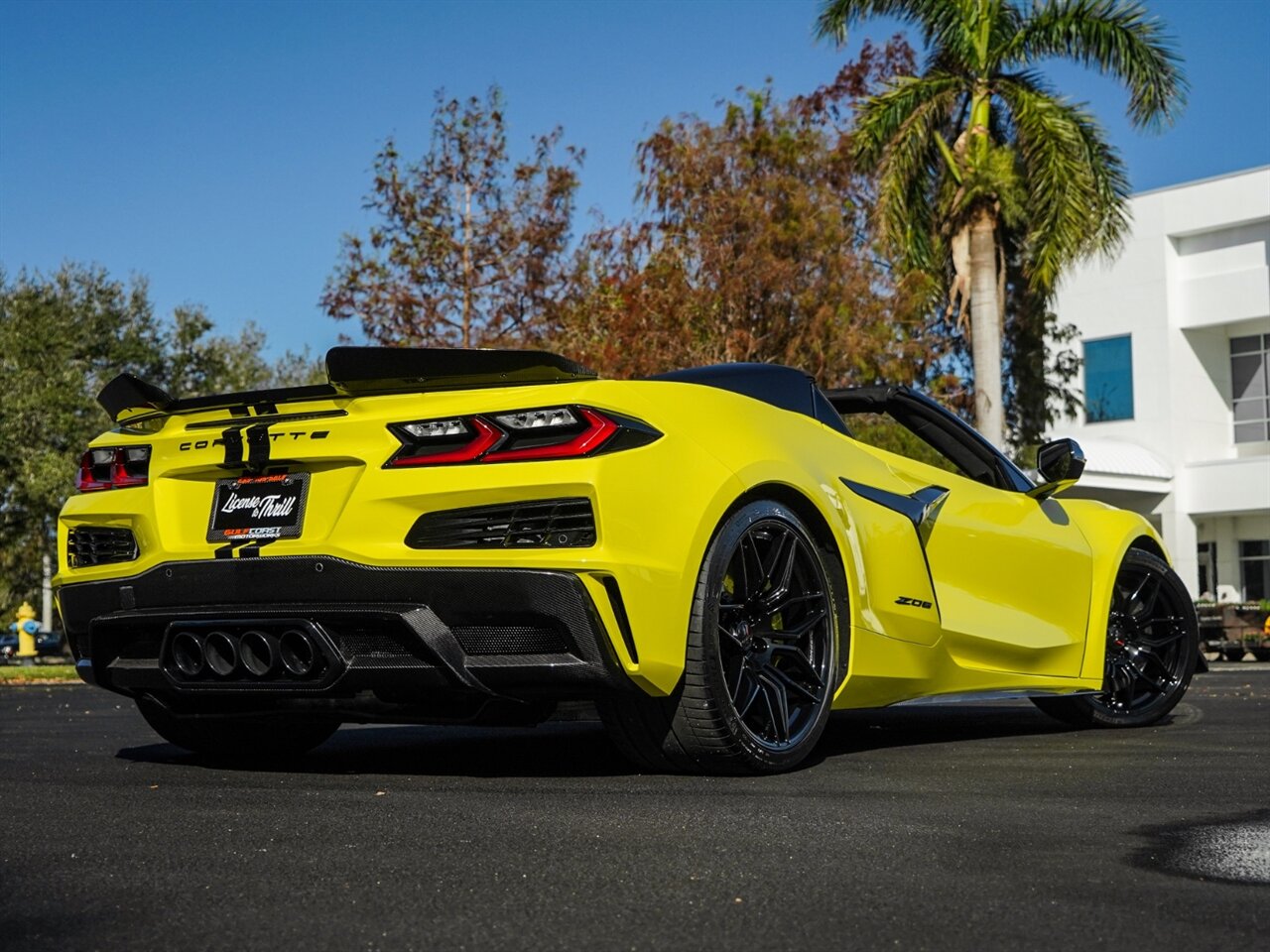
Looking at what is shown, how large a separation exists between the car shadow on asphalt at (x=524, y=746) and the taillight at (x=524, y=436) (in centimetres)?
112

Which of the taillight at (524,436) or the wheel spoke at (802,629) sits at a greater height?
the taillight at (524,436)

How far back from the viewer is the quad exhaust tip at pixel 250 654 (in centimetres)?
473

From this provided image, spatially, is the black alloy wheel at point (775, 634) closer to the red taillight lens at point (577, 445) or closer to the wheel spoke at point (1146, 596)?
the red taillight lens at point (577, 445)

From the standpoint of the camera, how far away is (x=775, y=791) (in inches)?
182

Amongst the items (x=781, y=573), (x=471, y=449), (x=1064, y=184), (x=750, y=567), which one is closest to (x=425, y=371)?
(x=471, y=449)

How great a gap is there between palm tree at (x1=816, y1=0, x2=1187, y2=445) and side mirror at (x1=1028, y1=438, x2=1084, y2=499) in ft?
57.9

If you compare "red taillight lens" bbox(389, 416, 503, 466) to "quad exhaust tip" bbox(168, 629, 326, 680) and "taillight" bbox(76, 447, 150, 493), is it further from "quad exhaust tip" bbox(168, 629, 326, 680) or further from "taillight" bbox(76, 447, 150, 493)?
"taillight" bbox(76, 447, 150, 493)

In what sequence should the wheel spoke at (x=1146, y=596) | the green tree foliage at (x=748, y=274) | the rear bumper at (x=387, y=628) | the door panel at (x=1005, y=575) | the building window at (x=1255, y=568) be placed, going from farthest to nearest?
the building window at (x=1255, y=568) → the green tree foliage at (x=748, y=274) → the wheel spoke at (x=1146, y=596) → the door panel at (x=1005, y=575) → the rear bumper at (x=387, y=628)

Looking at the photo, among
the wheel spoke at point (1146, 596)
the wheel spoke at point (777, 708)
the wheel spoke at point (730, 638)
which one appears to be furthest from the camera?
the wheel spoke at point (1146, 596)

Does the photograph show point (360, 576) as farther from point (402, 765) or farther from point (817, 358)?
point (817, 358)

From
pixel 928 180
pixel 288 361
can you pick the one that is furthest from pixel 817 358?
pixel 288 361

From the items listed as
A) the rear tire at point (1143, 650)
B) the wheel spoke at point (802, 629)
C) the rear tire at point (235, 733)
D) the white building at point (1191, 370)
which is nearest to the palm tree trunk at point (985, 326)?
the white building at point (1191, 370)

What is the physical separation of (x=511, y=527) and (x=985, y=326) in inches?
838

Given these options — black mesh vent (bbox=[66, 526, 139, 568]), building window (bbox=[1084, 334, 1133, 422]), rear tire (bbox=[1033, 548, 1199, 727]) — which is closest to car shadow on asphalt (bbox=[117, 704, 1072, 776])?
rear tire (bbox=[1033, 548, 1199, 727])
